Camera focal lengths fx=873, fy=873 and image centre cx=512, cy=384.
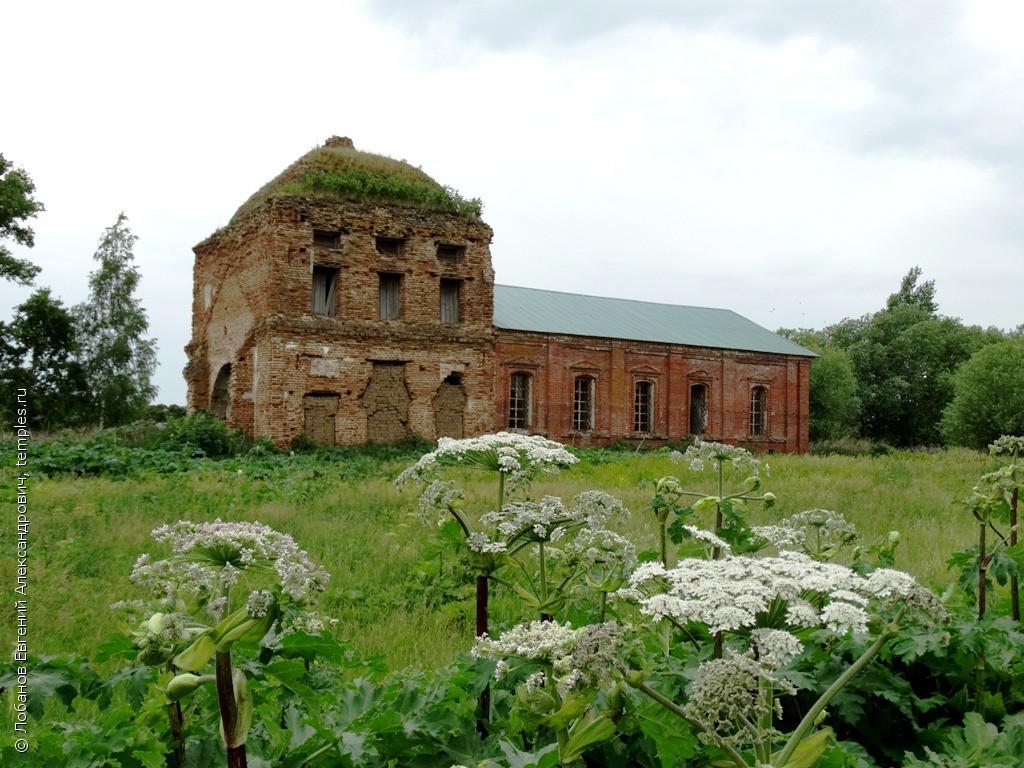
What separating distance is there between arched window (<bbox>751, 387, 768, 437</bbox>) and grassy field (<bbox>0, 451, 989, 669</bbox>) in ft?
40.3

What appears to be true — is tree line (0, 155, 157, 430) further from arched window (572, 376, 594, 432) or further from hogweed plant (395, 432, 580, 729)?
hogweed plant (395, 432, 580, 729)

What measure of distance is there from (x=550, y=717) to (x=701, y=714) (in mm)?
315

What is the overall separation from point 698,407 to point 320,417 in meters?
16.2

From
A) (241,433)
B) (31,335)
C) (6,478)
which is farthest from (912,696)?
(31,335)

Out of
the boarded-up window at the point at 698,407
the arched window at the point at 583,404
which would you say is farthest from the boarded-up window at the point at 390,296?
the boarded-up window at the point at 698,407

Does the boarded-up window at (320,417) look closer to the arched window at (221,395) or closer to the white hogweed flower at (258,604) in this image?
the arched window at (221,395)

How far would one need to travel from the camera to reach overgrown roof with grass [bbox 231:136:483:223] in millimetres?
25797

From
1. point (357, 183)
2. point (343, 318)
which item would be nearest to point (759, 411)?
point (343, 318)

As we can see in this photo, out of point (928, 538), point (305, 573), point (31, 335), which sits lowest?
point (928, 538)

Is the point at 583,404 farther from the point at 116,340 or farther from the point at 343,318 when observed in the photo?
the point at 116,340

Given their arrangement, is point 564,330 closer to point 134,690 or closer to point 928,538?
point 928,538

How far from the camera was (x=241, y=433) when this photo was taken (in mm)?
24609

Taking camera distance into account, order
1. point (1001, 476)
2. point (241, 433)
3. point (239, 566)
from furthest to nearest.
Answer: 1. point (241, 433)
2. point (1001, 476)
3. point (239, 566)

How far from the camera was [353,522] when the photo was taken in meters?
13.6
